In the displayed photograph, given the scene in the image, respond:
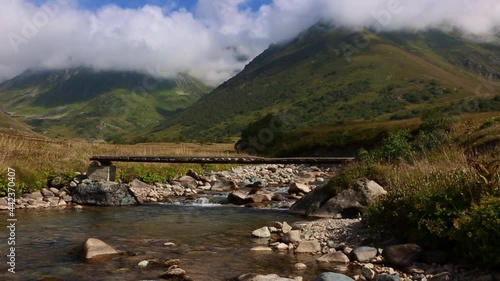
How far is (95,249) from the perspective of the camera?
13.0m

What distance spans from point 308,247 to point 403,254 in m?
3.25

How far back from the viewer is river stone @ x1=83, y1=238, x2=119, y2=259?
42.0 feet

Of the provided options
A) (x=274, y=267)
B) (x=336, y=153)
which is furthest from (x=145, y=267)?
(x=336, y=153)

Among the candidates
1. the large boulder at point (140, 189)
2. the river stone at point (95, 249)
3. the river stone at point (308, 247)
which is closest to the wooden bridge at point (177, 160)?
the large boulder at point (140, 189)

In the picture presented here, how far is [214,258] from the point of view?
43.4ft

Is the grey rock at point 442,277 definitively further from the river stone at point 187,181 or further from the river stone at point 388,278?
the river stone at point 187,181

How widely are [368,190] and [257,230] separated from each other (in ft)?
19.6

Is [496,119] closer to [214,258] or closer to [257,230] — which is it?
[257,230]

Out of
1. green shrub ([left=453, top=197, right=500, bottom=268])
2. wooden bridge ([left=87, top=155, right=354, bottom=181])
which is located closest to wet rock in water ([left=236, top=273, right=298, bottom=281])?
green shrub ([left=453, top=197, right=500, bottom=268])

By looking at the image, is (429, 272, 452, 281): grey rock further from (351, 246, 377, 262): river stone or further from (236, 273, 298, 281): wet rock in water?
(236, 273, 298, 281): wet rock in water

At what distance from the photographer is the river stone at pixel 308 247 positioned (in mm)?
14031

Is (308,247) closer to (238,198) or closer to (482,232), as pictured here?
(482,232)

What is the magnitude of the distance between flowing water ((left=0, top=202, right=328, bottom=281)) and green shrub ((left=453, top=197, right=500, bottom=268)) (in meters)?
3.91

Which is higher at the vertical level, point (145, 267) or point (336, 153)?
point (336, 153)
